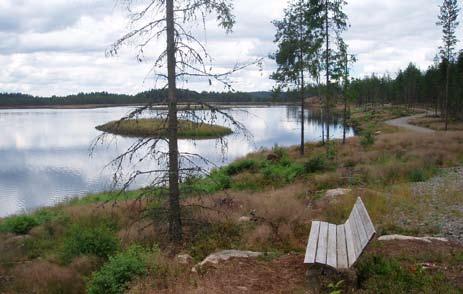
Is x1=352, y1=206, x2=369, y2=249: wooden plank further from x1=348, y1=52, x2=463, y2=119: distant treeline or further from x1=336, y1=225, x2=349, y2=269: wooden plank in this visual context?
x1=348, y1=52, x2=463, y2=119: distant treeline

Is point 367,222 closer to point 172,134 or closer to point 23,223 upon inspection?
point 172,134

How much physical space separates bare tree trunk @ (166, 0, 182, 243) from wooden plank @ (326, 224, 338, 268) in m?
3.25

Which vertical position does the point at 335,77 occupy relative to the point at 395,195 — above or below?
above

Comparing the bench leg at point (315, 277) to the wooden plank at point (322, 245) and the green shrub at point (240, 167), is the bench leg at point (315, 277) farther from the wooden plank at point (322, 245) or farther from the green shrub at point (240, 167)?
the green shrub at point (240, 167)

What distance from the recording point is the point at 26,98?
168125 mm

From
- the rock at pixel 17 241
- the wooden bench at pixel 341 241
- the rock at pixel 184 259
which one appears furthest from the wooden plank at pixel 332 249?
the rock at pixel 17 241

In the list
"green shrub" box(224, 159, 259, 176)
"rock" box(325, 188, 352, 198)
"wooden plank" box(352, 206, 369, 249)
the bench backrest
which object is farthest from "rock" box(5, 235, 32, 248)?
"green shrub" box(224, 159, 259, 176)

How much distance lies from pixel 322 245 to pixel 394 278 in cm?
109

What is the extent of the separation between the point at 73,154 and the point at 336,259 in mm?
35471

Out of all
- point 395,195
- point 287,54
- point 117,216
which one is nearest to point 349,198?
point 395,195

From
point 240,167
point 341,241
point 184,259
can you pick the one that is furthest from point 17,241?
point 240,167

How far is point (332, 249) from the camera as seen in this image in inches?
221

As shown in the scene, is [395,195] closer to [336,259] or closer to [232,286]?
[336,259]

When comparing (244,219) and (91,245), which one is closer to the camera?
(91,245)
